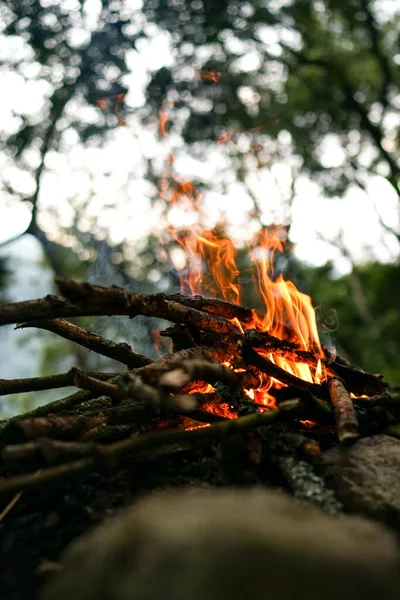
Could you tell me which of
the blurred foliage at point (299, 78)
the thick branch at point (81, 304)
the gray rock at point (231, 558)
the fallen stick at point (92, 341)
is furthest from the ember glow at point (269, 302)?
the blurred foliage at point (299, 78)

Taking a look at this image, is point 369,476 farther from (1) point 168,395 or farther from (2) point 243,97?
(2) point 243,97

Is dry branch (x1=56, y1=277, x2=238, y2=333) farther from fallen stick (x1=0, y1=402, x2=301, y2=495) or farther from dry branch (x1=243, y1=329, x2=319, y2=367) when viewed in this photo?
fallen stick (x1=0, y1=402, x2=301, y2=495)

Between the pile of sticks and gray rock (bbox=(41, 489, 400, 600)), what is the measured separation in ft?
2.47

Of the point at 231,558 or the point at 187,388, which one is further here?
the point at 187,388

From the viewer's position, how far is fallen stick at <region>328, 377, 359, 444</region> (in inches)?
107

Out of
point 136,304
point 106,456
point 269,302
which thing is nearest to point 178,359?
point 136,304

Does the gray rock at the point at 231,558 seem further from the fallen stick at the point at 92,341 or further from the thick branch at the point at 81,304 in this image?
the fallen stick at the point at 92,341

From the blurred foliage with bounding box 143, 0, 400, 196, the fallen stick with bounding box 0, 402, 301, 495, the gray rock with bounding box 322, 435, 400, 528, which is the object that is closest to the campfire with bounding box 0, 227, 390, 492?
the fallen stick with bounding box 0, 402, 301, 495

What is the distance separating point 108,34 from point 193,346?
364 inches

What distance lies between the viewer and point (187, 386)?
3.48 m

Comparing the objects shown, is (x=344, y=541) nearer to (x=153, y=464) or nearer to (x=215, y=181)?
(x=153, y=464)

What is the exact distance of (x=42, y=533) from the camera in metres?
2.30

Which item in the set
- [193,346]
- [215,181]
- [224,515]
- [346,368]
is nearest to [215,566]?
[224,515]

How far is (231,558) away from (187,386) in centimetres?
216
